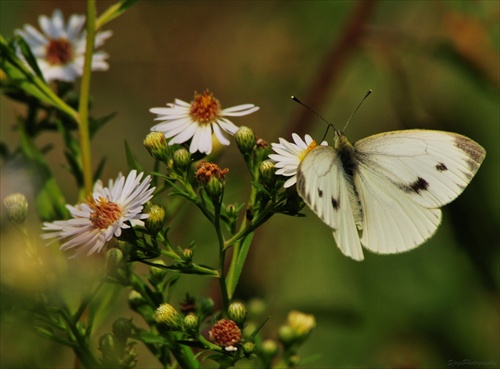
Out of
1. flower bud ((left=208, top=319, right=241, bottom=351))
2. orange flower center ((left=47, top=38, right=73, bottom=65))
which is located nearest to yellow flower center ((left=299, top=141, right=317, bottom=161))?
flower bud ((left=208, top=319, right=241, bottom=351))

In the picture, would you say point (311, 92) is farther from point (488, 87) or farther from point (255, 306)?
point (255, 306)

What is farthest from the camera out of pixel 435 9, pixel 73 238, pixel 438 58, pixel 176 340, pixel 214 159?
pixel 435 9

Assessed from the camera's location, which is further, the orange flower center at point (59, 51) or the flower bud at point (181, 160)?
the orange flower center at point (59, 51)

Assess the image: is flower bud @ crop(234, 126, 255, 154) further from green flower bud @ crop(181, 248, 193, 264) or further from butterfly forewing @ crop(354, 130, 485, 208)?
butterfly forewing @ crop(354, 130, 485, 208)

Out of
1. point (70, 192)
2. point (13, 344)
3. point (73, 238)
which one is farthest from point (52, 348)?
point (70, 192)

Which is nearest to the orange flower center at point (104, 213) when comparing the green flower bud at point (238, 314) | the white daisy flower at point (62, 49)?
the green flower bud at point (238, 314)

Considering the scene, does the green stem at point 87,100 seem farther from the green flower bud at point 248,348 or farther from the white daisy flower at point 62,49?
the green flower bud at point 248,348
